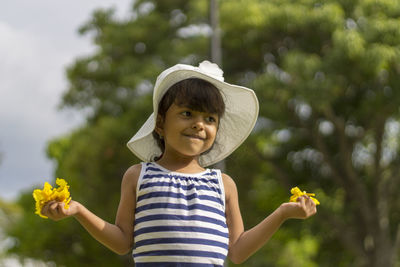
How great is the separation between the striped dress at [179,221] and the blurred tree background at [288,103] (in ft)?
37.7

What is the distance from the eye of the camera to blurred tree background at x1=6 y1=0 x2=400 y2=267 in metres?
15.1

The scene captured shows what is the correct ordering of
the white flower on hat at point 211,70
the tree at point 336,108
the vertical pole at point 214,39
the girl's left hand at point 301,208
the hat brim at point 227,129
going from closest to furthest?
the girl's left hand at point 301,208
the white flower on hat at point 211,70
the hat brim at point 227,129
the vertical pole at point 214,39
the tree at point 336,108

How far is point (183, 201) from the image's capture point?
3.20m

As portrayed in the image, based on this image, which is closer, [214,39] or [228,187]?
[228,187]

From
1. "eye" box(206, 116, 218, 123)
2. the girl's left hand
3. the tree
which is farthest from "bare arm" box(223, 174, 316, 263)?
the tree

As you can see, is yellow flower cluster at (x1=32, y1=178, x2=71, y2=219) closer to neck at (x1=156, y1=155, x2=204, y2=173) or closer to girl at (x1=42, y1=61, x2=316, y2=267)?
girl at (x1=42, y1=61, x2=316, y2=267)

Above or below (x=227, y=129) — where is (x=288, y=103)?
above

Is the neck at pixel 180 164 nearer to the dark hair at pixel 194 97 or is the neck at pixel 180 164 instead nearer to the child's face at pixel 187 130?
the child's face at pixel 187 130

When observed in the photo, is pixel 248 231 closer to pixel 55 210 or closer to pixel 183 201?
pixel 183 201

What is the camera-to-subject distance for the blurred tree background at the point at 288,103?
15.1 meters

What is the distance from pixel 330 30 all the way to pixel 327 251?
668cm

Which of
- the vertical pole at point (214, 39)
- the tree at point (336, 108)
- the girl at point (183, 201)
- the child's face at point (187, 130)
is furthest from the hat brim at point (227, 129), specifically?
the tree at point (336, 108)

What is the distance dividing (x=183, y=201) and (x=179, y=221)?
10 cm

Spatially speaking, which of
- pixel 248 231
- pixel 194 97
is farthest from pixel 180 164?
pixel 248 231
